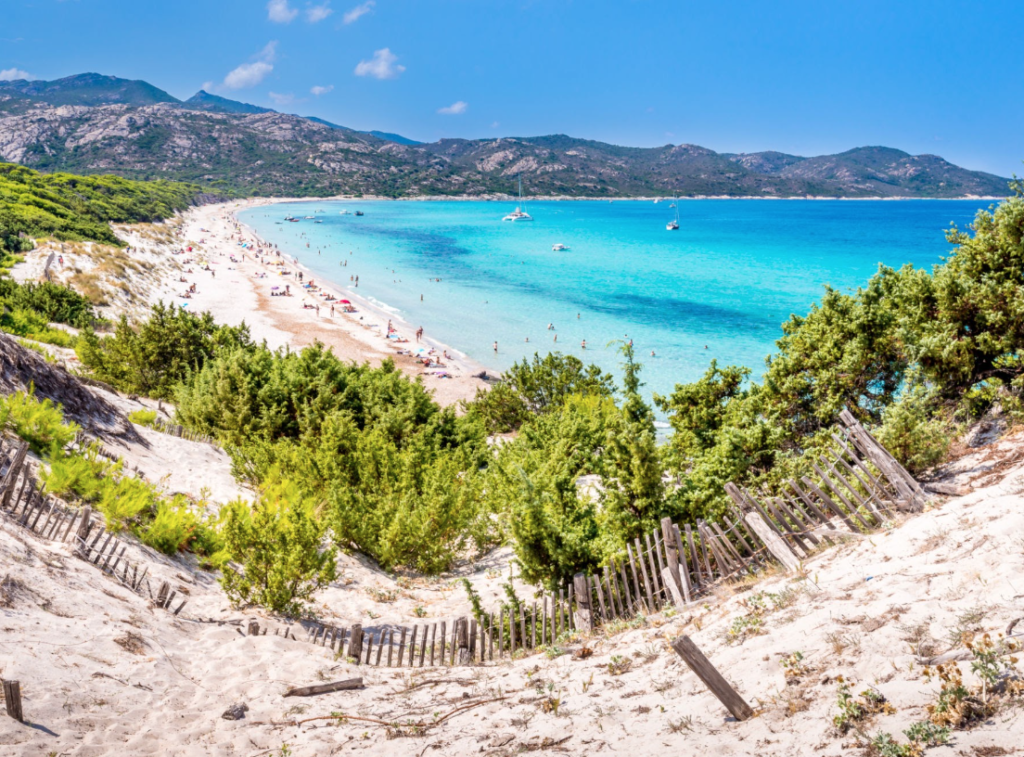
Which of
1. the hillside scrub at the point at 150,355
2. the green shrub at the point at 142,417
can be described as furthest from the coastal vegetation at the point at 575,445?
the hillside scrub at the point at 150,355

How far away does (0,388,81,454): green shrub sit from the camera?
912cm

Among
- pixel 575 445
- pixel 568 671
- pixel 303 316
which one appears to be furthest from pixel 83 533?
pixel 303 316

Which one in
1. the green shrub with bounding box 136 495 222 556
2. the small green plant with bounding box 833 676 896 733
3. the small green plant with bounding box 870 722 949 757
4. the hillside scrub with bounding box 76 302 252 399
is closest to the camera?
the small green plant with bounding box 870 722 949 757

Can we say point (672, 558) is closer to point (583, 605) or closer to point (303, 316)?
point (583, 605)

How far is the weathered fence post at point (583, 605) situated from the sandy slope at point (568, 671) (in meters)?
0.37

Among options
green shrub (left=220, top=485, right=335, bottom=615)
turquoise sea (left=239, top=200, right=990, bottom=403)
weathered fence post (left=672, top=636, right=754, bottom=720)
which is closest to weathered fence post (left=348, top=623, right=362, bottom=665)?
green shrub (left=220, top=485, right=335, bottom=615)

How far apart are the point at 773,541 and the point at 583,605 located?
2.25m

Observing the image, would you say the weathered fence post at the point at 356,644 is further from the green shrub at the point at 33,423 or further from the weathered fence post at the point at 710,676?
the green shrub at the point at 33,423

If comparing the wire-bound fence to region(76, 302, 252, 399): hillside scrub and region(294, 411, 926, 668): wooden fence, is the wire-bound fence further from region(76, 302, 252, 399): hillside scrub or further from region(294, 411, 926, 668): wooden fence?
region(76, 302, 252, 399): hillside scrub

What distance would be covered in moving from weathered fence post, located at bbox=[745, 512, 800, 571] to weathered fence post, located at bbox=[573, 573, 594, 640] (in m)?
2.01

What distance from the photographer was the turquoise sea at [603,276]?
4119cm

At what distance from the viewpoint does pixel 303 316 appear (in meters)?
44.6

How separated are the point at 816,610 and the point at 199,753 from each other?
16.5 feet

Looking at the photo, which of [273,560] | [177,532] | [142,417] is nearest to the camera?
[273,560]
